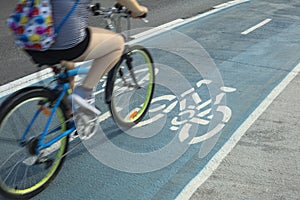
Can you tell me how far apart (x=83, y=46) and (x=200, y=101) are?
2.38 metres

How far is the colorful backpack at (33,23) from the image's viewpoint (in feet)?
10.7

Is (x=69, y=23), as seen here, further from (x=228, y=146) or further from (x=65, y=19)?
(x=228, y=146)

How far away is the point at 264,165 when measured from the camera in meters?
4.25

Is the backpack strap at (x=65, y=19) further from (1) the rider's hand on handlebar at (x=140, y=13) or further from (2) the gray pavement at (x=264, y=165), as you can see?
(2) the gray pavement at (x=264, y=165)

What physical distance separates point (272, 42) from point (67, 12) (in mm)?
6103

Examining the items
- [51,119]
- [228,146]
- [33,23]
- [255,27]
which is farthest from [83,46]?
[255,27]

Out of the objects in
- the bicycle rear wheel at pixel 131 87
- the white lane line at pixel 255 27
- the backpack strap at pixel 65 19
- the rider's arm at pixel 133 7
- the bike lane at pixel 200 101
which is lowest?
the white lane line at pixel 255 27

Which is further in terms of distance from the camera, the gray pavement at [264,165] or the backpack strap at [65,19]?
the gray pavement at [264,165]

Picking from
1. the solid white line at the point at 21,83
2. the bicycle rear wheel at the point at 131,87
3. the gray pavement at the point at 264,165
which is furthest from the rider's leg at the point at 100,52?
the solid white line at the point at 21,83

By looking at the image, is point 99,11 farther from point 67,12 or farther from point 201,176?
point 201,176


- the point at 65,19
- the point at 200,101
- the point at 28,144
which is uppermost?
the point at 65,19

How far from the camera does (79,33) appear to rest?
3.56 metres

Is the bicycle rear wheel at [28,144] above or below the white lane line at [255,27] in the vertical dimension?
above

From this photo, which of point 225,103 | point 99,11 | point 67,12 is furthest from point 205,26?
point 67,12
